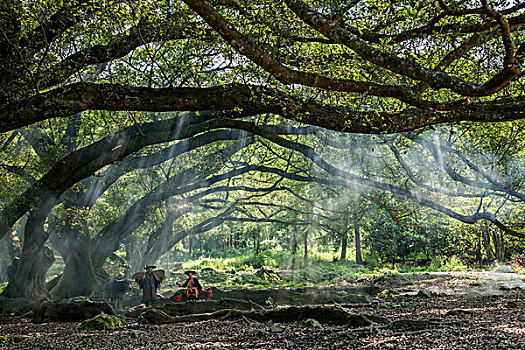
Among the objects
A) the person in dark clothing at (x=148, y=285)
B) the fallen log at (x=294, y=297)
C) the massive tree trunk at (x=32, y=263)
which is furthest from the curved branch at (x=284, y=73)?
the person in dark clothing at (x=148, y=285)

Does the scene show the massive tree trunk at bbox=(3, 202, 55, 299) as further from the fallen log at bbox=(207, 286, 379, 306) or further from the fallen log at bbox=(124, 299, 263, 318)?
the fallen log at bbox=(207, 286, 379, 306)

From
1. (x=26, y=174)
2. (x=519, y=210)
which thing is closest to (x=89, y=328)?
(x=26, y=174)

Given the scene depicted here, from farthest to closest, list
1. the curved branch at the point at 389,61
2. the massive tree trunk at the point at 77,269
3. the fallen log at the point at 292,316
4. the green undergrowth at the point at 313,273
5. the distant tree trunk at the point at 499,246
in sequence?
the distant tree trunk at the point at 499,246, the green undergrowth at the point at 313,273, the massive tree trunk at the point at 77,269, the fallen log at the point at 292,316, the curved branch at the point at 389,61

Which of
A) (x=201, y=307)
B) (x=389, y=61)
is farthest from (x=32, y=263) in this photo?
(x=389, y=61)

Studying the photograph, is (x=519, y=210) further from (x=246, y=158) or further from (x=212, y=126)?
(x=212, y=126)

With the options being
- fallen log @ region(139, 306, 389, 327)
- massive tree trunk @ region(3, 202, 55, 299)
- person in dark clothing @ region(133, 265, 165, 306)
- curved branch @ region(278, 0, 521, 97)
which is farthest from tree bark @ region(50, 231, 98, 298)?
curved branch @ region(278, 0, 521, 97)

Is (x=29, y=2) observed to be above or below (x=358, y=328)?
above

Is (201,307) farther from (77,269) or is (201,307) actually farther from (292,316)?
(77,269)

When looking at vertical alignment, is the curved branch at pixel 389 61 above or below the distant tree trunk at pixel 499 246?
above

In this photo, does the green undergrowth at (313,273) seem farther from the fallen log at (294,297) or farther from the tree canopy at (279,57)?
the tree canopy at (279,57)

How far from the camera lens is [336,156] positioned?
54.5ft

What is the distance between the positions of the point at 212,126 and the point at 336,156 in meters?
9.55

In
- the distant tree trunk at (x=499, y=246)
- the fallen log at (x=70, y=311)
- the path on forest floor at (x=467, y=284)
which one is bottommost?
the fallen log at (x=70, y=311)

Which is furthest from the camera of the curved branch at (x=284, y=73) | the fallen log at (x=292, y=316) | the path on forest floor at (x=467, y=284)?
the path on forest floor at (x=467, y=284)
